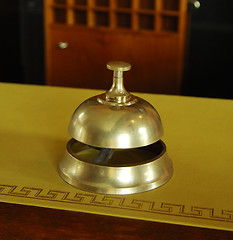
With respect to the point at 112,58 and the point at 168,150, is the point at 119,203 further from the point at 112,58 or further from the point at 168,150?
the point at 112,58

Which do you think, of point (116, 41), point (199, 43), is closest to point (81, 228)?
point (116, 41)

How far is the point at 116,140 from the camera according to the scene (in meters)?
1.01

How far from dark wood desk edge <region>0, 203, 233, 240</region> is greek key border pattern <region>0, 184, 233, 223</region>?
0.12ft

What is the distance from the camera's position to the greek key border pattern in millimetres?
960

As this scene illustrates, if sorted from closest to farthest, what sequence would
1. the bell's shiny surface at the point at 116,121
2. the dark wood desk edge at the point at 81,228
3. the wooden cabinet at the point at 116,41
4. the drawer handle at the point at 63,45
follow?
the dark wood desk edge at the point at 81,228, the bell's shiny surface at the point at 116,121, the wooden cabinet at the point at 116,41, the drawer handle at the point at 63,45

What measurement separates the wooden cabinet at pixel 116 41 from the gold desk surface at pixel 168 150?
1.71 metres

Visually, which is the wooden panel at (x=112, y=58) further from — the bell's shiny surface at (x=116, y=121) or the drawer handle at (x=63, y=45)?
the bell's shiny surface at (x=116, y=121)

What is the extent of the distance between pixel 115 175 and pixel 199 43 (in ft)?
9.10

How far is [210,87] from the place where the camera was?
372cm

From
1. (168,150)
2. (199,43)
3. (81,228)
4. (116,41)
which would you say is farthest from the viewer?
(199,43)

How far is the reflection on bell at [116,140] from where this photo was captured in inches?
40.1

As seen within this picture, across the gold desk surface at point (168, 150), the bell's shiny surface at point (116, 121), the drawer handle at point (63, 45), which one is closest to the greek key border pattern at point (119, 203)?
the gold desk surface at point (168, 150)

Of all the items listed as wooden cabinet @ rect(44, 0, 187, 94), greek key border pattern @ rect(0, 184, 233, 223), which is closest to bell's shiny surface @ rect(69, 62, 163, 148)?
greek key border pattern @ rect(0, 184, 233, 223)

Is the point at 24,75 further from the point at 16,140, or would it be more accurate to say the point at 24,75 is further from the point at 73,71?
the point at 16,140
